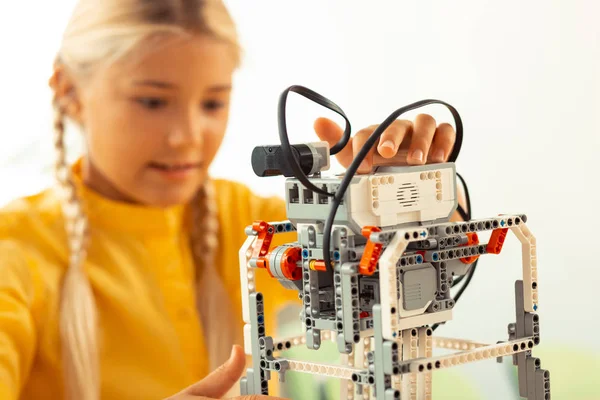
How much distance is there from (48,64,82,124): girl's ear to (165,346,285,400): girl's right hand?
0.90 metres

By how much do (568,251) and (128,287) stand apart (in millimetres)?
1241

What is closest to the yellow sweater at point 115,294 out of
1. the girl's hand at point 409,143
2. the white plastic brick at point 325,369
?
the girl's hand at point 409,143

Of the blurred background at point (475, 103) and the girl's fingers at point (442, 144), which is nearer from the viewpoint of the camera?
the girl's fingers at point (442, 144)

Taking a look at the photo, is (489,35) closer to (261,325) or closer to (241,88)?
(241,88)

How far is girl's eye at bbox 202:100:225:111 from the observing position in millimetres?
2113

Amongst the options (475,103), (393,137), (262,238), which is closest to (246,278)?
(262,238)

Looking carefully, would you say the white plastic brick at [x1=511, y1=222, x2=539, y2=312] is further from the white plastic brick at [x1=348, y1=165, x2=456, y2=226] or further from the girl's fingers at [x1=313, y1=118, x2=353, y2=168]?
the girl's fingers at [x1=313, y1=118, x2=353, y2=168]

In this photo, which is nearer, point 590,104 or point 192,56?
point 192,56

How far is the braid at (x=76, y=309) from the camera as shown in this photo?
205 cm

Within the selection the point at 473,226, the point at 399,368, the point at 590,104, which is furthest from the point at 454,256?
the point at 590,104

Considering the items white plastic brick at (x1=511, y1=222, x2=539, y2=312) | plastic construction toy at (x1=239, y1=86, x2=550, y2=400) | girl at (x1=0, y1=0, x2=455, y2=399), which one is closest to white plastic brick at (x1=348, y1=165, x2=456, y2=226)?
plastic construction toy at (x1=239, y1=86, x2=550, y2=400)

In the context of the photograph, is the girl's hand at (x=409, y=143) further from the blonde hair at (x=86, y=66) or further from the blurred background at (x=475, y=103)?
the blurred background at (x=475, y=103)

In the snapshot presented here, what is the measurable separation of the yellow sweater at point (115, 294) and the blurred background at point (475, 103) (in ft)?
0.70

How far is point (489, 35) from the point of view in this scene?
236 centimetres
